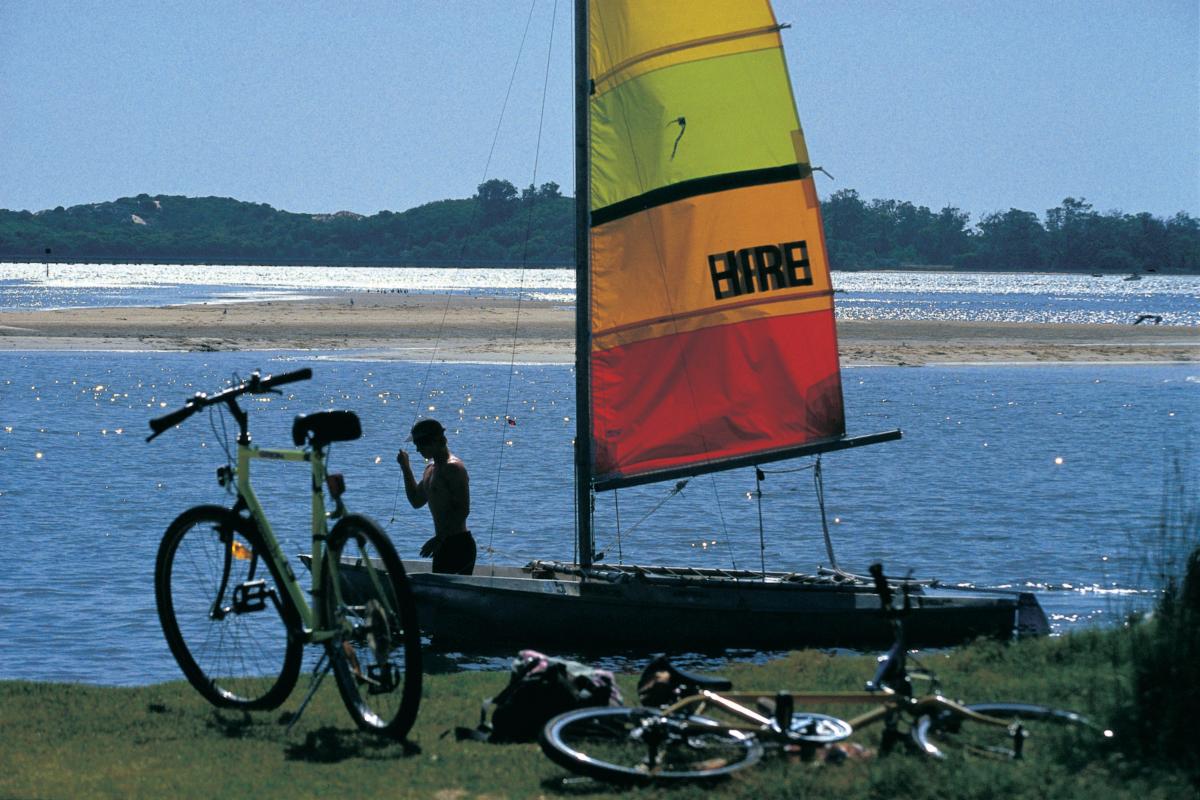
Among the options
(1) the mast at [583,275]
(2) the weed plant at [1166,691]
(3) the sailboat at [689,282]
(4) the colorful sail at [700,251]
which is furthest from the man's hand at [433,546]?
(2) the weed plant at [1166,691]

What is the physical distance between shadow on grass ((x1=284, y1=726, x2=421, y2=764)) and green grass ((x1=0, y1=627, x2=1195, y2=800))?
1 centimetres

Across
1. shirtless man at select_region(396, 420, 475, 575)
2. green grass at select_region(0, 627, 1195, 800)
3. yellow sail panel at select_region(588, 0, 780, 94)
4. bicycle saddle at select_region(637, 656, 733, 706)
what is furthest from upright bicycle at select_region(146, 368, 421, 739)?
yellow sail panel at select_region(588, 0, 780, 94)

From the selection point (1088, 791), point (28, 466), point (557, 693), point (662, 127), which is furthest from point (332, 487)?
point (28, 466)

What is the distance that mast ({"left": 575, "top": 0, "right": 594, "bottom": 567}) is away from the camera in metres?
16.0

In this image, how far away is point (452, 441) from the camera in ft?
130

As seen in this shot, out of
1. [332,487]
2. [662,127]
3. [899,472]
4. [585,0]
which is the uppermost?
[585,0]

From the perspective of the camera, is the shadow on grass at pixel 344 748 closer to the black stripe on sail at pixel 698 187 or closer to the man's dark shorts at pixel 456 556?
the man's dark shorts at pixel 456 556

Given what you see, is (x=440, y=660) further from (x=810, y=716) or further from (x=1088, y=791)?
(x=1088, y=791)

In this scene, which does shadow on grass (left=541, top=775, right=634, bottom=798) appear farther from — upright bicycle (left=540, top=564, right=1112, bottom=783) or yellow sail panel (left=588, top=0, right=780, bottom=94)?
yellow sail panel (left=588, top=0, right=780, bottom=94)

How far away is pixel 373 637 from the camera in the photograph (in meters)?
8.79

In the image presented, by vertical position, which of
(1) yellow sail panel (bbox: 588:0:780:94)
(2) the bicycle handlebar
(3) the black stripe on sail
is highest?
(1) yellow sail panel (bbox: 588:0:780:94)

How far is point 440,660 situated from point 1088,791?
937 centimetres

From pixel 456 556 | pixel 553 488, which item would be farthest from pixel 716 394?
pixel 553 488

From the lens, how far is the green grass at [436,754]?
A: 7277mm
